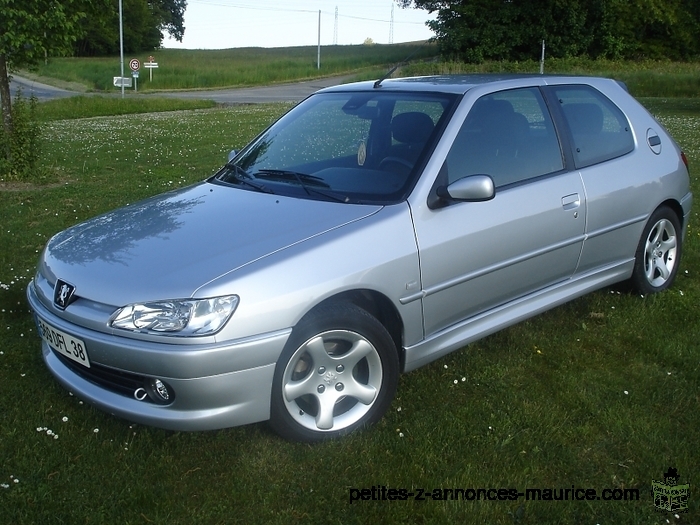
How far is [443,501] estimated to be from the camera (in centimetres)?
297

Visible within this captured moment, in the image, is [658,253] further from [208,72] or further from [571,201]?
[208,72]

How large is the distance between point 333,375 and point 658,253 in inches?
119

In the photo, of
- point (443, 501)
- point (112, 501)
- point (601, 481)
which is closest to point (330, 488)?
point (443, 501)

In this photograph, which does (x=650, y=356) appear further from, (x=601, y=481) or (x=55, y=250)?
(x=55, y=250)

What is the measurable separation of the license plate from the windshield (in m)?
1.30

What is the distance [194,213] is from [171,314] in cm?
98

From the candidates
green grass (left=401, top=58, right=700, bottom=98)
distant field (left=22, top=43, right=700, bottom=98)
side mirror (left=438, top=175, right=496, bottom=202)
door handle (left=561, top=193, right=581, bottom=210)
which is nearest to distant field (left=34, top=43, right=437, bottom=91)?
distant field (left=22, top=43, right=700, bottom=98)

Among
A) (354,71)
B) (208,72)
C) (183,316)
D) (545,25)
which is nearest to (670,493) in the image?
(183,316)

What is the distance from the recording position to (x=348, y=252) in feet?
10.8

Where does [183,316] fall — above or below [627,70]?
below

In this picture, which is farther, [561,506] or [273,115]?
[273,115]

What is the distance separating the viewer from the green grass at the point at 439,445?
9.62 feet

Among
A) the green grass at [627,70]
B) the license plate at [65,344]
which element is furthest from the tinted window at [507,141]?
the green grass at [627,70]

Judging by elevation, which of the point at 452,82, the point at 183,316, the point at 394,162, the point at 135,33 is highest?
the point at 135,33
